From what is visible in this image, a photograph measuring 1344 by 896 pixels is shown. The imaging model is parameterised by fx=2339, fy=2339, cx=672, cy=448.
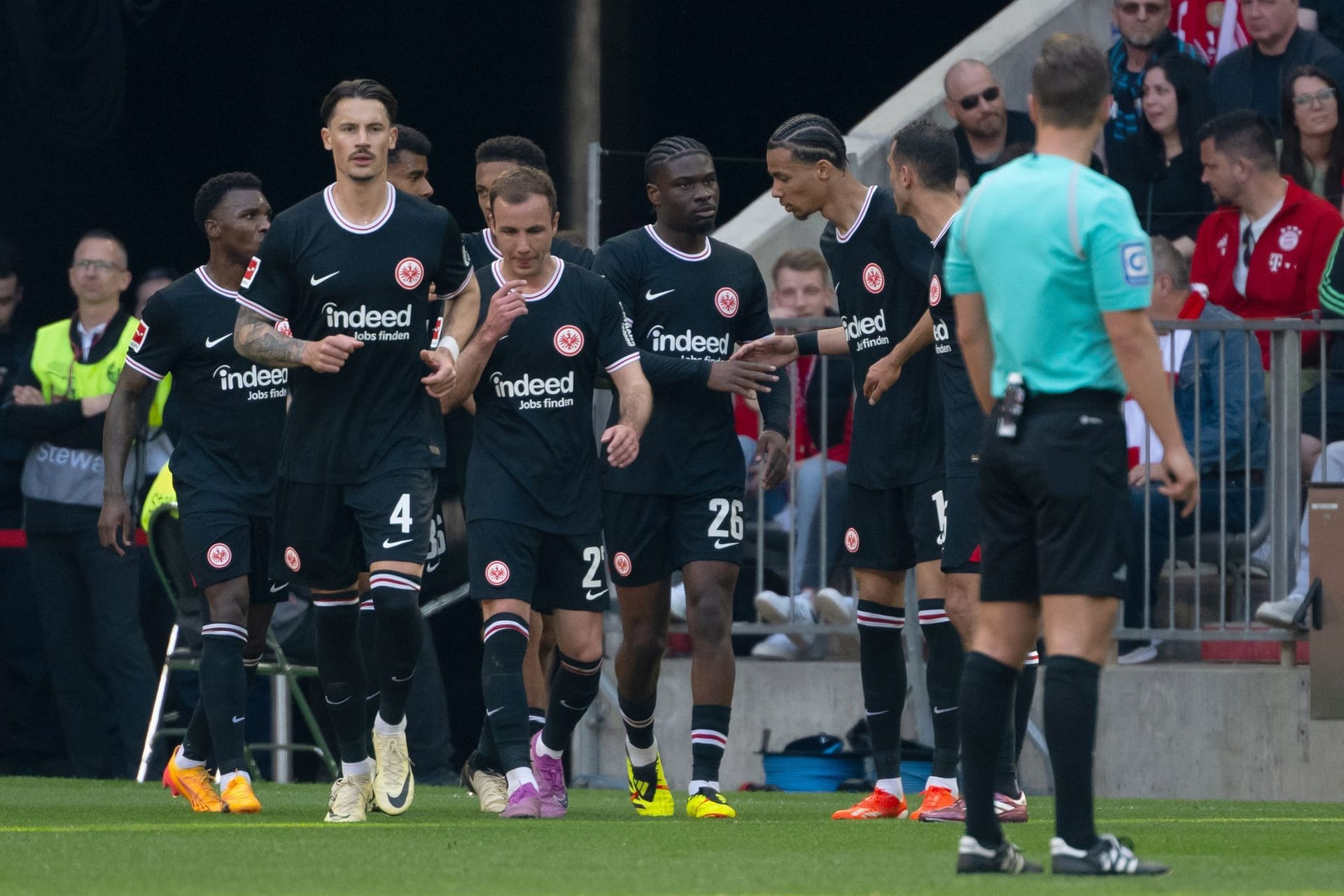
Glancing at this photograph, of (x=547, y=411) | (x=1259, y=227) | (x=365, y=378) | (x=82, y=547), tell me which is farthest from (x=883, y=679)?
(x=82, y=547)

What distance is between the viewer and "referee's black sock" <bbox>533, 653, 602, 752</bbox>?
8.28 meters

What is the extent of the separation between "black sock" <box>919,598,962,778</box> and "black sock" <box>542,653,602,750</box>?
1.20 metres

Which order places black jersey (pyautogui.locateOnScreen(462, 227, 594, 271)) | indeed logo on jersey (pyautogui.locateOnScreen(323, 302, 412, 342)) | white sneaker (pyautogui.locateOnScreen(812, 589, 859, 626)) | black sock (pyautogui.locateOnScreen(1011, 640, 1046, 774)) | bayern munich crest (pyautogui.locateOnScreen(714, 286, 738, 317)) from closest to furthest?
1. indeed logo on jersey (pyautogui.locateOnScreen(323, 302, 412, 342))
2. black sock (pyautogui.locateOnScreen(1011, 640, 1046, 774))
3. bayern munich crest (pyautogui.locateOnScreen(714, 286, 738, 317))
4. black jersey (pyautogui.locateOnScreen(462, 227, 594, 271))
5. white sneaker (pyautogui.locateOnScreen(812, 589, 859, 626))

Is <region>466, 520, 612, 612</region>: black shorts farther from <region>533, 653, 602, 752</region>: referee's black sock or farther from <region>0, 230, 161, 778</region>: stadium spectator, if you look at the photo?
<region>0, 230, 161, 778</region>: stadium spectator

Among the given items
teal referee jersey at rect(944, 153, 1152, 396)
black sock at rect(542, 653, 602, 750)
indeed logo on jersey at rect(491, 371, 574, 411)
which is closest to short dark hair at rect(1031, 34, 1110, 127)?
teal referee jersey at rect(944, 153, 1152, 396)

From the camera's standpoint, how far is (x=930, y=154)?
8.15m

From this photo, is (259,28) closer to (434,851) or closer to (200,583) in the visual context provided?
(200,583)

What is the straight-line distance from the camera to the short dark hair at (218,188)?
903 centimetres

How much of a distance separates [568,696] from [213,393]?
1.84 metres

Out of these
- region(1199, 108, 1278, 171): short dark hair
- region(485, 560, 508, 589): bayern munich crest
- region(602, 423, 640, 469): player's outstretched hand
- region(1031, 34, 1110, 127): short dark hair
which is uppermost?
region(1199, 108, 1278, 171): short dark hair

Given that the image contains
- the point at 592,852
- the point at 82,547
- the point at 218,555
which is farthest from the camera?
the point at 82,547

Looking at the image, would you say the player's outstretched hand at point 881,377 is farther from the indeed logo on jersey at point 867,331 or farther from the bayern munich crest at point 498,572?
the bayern munich crest at point 498,572

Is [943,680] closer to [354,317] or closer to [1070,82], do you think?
[354,317]

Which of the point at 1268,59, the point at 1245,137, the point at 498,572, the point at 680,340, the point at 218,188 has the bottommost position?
the point at 498,572
